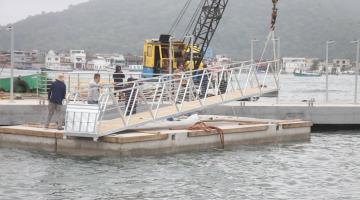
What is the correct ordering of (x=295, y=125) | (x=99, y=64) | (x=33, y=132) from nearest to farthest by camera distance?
(x=33, y=132)
(x=295, y=125)
(x=99, y=64)

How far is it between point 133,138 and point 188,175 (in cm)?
246

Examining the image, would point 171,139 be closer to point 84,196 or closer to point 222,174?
point 222,174

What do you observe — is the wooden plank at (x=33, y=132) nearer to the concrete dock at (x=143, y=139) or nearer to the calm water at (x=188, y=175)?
the concrete dock at (x=143, y=139)

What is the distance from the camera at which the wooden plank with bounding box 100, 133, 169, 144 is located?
19.5 metres

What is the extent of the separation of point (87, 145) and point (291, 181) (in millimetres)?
6024

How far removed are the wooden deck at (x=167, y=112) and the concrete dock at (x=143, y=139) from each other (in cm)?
32

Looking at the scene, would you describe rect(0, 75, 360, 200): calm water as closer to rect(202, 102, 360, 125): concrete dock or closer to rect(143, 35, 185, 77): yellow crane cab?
rect(202, 102, 360, 125): concrete dock

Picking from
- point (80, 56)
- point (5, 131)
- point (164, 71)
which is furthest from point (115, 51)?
point (5, 131)

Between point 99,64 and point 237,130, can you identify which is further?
point 99,64

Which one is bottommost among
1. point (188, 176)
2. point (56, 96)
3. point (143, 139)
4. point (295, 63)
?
point (188, 176)

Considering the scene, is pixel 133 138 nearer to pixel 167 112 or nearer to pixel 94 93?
pixel 94 93

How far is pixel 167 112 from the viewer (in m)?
22.7

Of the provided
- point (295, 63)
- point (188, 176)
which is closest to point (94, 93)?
point (188, 176)

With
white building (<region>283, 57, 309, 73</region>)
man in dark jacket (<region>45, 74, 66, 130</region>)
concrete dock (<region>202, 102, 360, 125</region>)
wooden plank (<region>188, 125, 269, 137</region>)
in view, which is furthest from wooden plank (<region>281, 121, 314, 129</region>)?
white building (<region>283, 57, 309, 73</region>)
